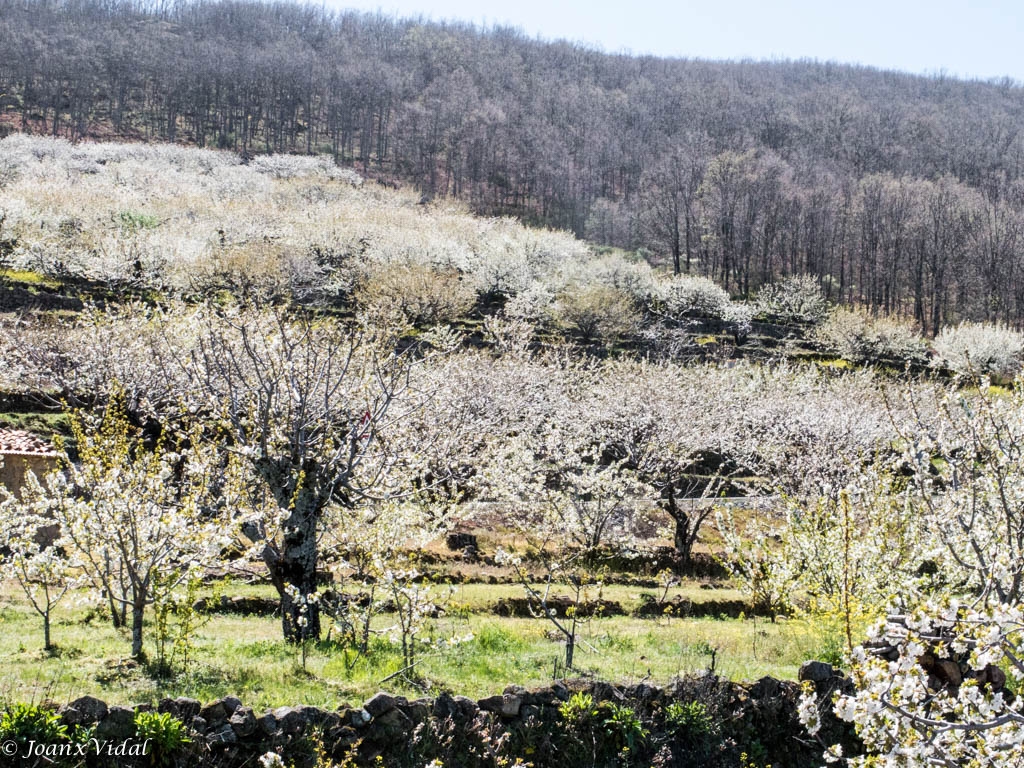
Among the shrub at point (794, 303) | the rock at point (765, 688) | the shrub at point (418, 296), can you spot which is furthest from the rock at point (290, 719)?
the shrub at point (794, 303)

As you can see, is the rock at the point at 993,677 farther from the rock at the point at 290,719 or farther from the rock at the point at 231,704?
the rock at the point at 231,704

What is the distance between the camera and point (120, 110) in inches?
4451

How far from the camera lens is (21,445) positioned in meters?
20.2

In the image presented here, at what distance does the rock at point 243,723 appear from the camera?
7.85 m

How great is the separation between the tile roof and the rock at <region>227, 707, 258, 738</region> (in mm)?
14037

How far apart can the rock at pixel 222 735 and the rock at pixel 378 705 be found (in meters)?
1.34

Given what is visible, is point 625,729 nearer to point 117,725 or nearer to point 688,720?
point 688,720

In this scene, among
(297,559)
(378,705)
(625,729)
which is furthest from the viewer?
(297,559)

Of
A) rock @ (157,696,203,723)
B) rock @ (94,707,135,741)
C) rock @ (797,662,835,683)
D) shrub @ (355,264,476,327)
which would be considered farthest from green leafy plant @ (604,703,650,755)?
shrub @ (355,264,476,327)

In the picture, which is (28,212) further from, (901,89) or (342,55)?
(901,89)

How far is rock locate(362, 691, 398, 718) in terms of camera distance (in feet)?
27.5

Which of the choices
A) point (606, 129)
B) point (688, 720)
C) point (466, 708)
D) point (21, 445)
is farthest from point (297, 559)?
point (606, 129)

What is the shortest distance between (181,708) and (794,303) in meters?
67.2

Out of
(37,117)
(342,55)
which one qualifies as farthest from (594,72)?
(37,117)
